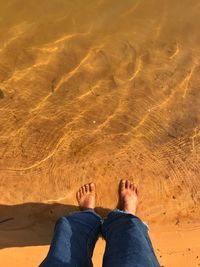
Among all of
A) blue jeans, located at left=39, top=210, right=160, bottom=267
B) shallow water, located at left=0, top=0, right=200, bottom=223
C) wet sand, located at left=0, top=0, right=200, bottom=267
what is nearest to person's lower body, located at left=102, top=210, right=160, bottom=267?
blue jeans, located at left=39, top=210, right=160, bottom=267

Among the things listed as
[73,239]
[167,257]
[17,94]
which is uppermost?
[17,94]

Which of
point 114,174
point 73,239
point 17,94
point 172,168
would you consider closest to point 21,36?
point 17,94

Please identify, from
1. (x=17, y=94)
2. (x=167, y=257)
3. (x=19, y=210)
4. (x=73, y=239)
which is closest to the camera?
(x=73, y=239)

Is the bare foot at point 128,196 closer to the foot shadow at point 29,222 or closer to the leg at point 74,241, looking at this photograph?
the foot shadow at point 29,222

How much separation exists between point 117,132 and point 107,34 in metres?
1.19

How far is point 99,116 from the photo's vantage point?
3.94 meters

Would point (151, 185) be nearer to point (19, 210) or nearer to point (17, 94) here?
point (19, 210)

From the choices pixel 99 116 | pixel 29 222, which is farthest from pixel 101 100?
pixel 29 222

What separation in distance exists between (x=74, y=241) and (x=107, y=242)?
0.21m

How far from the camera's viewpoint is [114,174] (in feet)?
12.1

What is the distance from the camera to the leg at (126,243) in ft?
7.84

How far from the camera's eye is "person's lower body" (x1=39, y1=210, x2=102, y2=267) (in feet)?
8.05

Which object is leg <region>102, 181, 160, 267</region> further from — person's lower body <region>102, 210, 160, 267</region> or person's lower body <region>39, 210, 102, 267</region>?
person's lower body <region>39, 210, 102, 267</region>

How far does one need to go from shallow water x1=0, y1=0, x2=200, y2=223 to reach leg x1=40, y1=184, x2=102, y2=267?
60 cm
